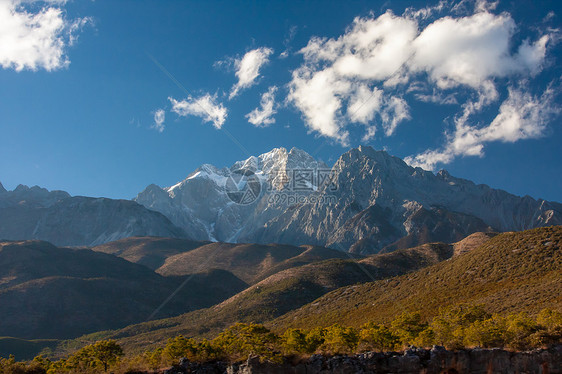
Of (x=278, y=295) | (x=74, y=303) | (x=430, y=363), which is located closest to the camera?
(x=430, y=363)

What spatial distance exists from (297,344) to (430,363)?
12257 millimetres

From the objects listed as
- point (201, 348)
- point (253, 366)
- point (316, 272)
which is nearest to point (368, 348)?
point (253, 366)

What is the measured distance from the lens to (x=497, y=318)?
4647 cm

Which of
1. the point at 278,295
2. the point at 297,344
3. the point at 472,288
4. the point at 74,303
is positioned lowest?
the point at 297,344

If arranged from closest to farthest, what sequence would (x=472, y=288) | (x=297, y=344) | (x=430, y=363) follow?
(x=430, y=363) < (x=297, y=344) < (x=472, y=288)

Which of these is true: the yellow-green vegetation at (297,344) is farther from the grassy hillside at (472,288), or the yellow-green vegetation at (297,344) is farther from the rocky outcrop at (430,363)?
the grassy hillside at (472,288)

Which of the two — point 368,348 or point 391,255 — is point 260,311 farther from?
point 368,348

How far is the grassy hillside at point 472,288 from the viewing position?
6881 centimetres

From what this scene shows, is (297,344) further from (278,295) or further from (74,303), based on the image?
(74,303)

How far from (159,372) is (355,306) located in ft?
236

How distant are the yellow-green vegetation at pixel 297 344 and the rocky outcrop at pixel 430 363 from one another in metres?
1.55

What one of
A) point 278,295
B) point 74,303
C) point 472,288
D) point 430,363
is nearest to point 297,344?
point 430,363

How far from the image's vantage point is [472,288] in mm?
85750

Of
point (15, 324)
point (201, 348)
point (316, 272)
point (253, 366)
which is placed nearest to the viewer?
point (253, 366)
